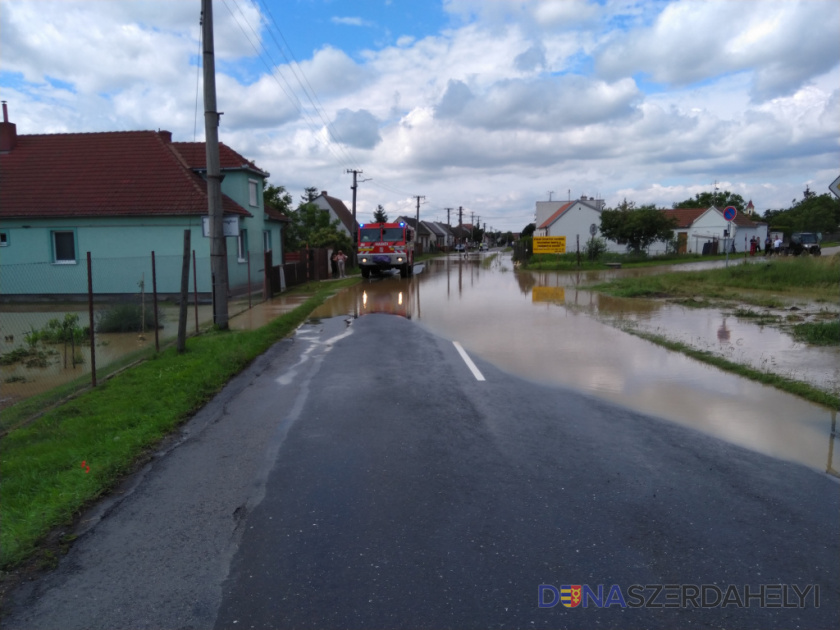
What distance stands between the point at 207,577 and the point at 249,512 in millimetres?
968

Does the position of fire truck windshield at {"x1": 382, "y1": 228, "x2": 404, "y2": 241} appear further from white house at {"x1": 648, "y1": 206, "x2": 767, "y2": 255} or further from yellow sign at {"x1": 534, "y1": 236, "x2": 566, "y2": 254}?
white house at {"x1": 648, "y1": 206, "x2": 767, "y2": 255}

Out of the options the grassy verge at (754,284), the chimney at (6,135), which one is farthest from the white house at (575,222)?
the chimney at (6,135)

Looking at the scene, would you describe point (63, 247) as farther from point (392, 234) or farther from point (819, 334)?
point (819, 334)

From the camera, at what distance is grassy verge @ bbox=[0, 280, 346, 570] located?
4.97 m

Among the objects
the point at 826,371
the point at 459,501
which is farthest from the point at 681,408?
the point at 459,501

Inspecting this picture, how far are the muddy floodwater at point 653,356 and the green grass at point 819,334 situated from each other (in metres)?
0.34

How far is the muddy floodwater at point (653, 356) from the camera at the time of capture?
7383 millimetres

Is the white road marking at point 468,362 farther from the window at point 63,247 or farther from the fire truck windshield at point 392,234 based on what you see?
the fire truck windshield at point 392,234

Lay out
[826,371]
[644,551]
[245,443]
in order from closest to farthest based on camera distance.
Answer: [644,551], [245,443], [826,371]

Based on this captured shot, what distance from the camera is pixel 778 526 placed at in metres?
4.71

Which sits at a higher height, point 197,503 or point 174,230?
point 174,230

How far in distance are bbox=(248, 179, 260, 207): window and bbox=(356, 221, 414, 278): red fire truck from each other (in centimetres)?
770

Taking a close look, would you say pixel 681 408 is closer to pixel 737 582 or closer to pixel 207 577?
pixel 737 582

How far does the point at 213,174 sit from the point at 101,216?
443 inches
